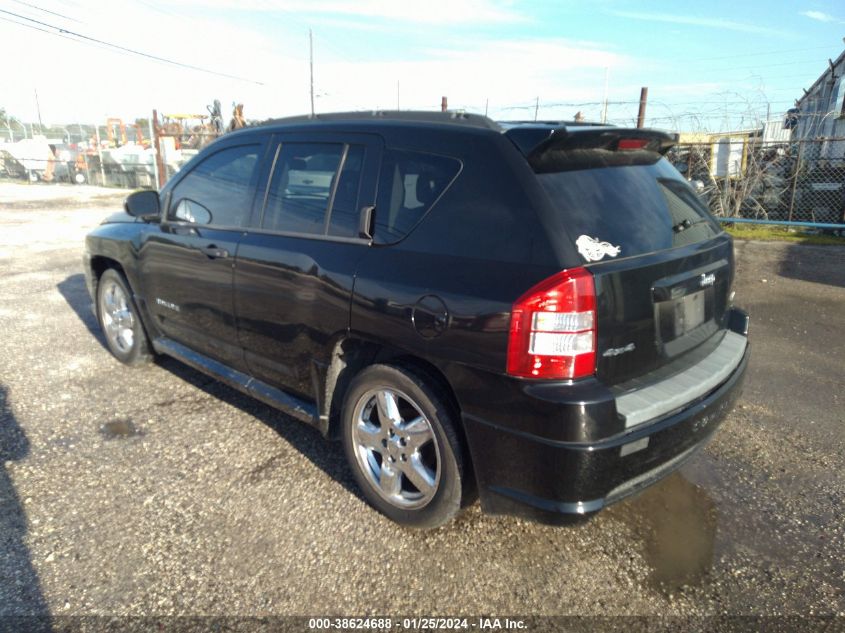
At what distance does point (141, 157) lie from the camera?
856 inches

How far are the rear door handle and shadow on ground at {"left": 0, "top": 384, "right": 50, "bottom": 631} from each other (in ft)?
5.21

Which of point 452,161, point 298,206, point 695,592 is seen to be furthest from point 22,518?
point 695,592

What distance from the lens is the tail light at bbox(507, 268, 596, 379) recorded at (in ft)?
7.13

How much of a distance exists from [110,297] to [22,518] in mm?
2529

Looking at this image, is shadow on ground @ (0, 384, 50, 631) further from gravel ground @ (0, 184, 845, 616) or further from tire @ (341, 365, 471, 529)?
tire @ (341, 365, 471, 529)

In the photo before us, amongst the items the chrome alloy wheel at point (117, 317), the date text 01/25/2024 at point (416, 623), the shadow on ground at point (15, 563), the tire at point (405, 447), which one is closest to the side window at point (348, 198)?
the tire at point (405, 447)

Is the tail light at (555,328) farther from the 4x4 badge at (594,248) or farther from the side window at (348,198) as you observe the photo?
the side window at (348,198)

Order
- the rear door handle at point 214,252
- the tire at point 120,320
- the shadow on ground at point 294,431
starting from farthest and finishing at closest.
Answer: the tire at point 120,320, the rear door handle at point 214,252, the shadow on ground at point 294,431

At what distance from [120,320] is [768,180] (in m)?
11.2

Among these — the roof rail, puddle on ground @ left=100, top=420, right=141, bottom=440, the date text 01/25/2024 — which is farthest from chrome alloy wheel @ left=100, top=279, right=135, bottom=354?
the date text 01/25/2024

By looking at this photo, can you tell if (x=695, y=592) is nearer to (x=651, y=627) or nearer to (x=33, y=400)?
(x=651, y=627)

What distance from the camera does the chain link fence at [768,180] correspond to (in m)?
10.7

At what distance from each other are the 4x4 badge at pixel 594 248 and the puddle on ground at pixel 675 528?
1.24 meters

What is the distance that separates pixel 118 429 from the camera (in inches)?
150
